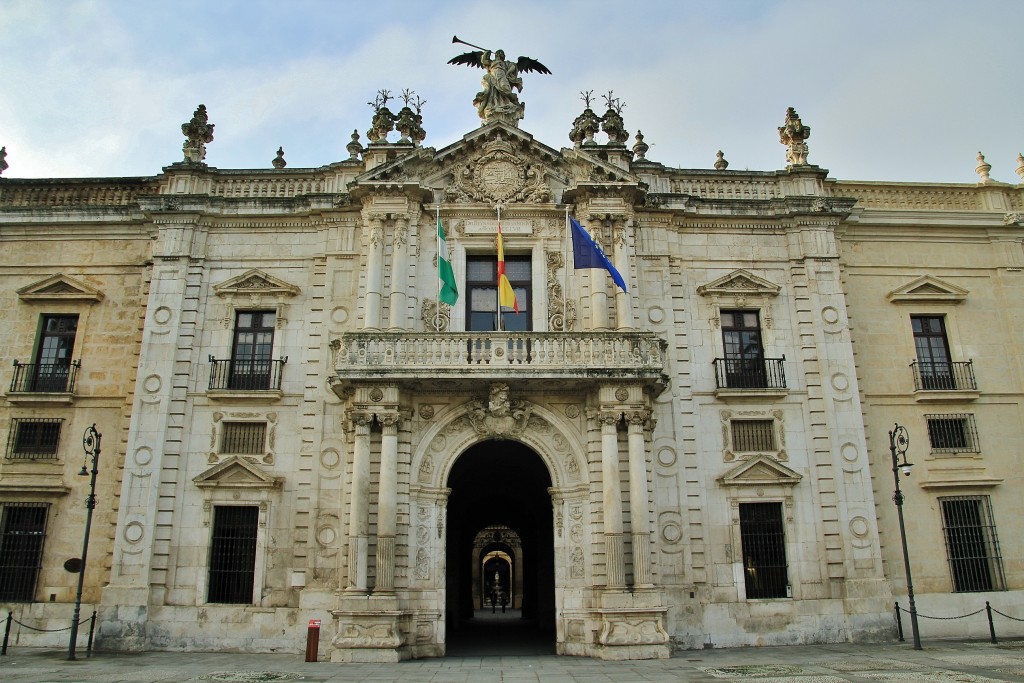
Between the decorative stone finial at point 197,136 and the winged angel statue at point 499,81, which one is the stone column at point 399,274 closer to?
the winged angel statue at point 499,81

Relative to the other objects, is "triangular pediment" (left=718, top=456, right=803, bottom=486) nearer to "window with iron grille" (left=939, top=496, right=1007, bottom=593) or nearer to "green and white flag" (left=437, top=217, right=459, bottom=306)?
"window with iron grille" (left=939, top=496, right=1007, bottom=593)

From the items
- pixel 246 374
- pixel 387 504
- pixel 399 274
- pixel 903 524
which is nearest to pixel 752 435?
pixel 903 524

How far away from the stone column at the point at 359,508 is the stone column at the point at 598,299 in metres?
6.30

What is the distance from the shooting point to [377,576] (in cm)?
1728

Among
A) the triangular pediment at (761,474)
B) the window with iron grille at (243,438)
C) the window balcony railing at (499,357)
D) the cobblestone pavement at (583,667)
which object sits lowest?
the cobblestone pavement at (583,667)

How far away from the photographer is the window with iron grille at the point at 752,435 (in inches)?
Answer: 779

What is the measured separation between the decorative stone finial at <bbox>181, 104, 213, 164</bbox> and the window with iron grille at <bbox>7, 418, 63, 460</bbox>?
834cm

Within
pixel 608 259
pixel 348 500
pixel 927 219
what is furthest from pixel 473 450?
pixel 927 219

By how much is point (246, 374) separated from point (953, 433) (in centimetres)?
1943

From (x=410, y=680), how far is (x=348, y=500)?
19.6 feet

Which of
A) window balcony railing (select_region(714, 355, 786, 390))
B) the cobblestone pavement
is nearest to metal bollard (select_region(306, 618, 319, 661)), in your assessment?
the cobblestone pavement

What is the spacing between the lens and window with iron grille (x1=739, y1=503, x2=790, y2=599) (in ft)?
61.6

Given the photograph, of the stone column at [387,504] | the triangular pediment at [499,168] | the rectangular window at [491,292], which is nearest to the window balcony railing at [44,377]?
the stone column at [387,504]

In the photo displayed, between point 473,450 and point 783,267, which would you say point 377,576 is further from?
point 783,267
